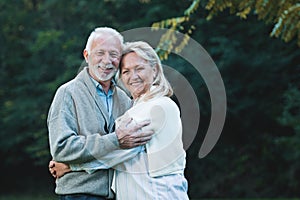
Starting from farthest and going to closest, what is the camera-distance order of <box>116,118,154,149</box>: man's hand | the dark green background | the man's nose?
the dark green background < the man's nose < <box>116,118,154,149</box>: man's hand

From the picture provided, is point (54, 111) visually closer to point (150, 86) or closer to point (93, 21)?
point (150, 86)

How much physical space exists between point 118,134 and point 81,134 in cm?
22

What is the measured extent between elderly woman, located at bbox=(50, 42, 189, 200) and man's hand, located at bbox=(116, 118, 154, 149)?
3 cm

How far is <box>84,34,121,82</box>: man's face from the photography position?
3312 mm

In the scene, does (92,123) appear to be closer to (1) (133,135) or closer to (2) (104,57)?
(1) (133,135)

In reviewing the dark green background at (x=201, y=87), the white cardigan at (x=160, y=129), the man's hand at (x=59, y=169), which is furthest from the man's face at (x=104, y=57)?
the dark green background at (x=201, y=87)

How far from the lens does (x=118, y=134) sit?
3143mm

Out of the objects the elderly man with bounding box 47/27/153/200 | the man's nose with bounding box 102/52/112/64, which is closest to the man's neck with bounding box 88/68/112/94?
the elderly man with bounding box 47/27/153/200

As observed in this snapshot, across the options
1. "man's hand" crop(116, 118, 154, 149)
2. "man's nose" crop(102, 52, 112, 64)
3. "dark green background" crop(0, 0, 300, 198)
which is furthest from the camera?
"dark green background" crop(0, 0, 300, 198)

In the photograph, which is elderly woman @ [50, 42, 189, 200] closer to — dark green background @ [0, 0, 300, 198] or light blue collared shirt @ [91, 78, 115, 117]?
light blue collared shirt @ [91, 78, 115, 117]

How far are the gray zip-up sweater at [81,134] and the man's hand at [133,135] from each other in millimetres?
32

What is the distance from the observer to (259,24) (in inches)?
635

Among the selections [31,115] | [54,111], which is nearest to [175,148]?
[54,111]

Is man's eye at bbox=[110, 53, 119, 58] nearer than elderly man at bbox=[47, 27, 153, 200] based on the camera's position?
No
